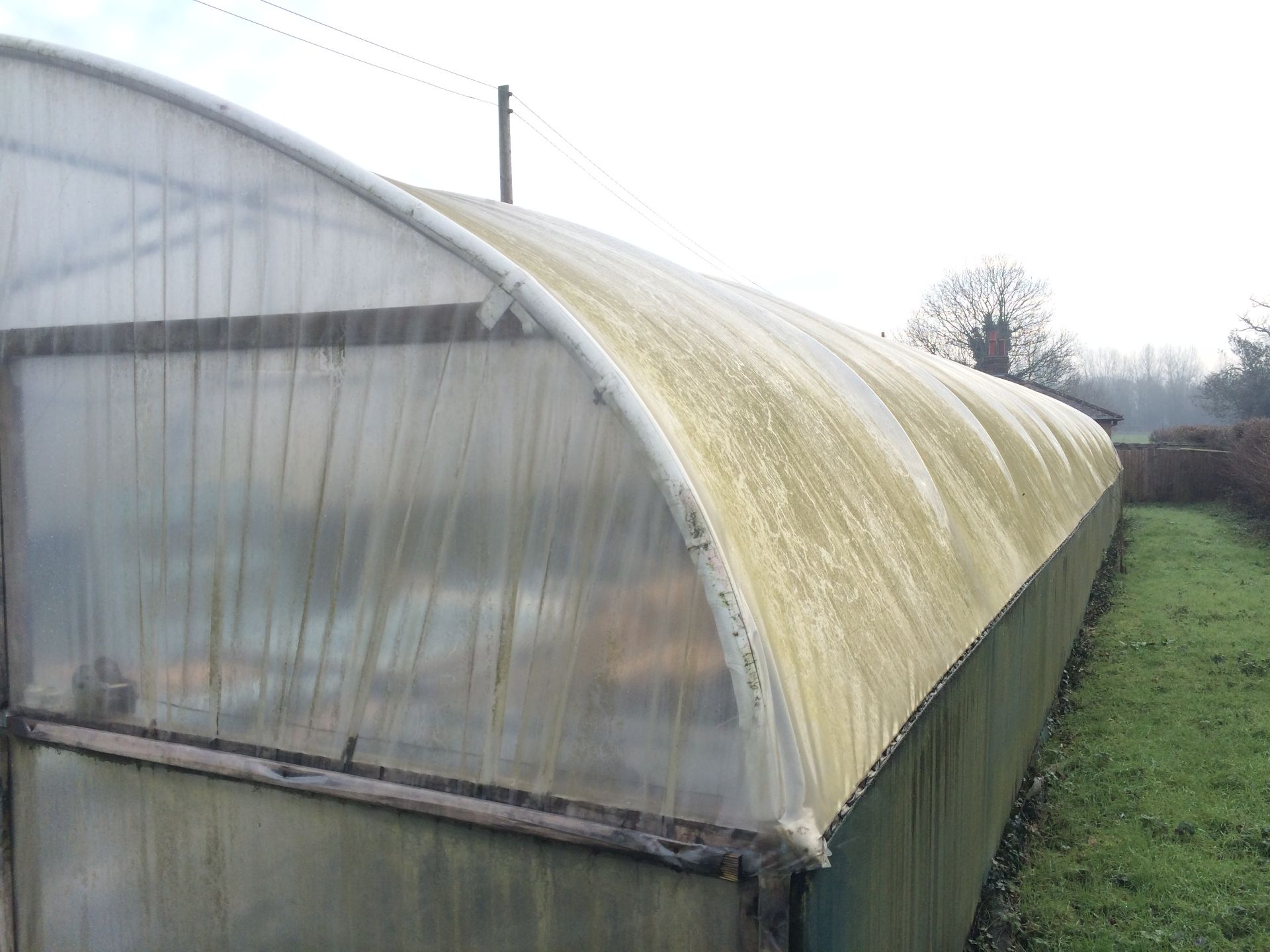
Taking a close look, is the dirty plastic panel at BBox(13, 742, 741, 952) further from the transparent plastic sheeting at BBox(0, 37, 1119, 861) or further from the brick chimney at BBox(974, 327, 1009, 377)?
the brick chimney at BBox(974, 327, 1009, 377)

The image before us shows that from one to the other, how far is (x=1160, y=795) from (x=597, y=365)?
554 cm

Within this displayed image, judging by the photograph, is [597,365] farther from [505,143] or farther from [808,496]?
[505,143]

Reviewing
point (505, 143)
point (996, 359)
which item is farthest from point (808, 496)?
point (996, 359)

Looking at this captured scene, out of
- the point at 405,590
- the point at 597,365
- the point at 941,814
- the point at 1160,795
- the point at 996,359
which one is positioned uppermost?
the point at 996,359

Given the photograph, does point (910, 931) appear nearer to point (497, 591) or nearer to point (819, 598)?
point (819, 598)

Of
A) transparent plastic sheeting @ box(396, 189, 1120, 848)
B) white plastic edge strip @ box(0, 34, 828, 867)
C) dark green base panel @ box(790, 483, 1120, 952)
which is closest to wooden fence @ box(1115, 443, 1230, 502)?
dark green base panel @ box(790, 483, 1120, 952)

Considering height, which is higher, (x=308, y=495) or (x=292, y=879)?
(x=308, y=495)

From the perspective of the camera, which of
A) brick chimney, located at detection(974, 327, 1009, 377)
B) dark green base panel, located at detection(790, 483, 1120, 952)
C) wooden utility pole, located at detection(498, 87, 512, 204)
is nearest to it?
dark green base panel, located at detection(790, 483, 1120, 952)

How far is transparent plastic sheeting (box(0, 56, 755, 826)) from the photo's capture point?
2096mm

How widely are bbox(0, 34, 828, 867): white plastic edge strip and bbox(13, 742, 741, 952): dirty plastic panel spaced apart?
33 cm

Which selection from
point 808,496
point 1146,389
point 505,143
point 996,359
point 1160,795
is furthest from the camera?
point 1146,389

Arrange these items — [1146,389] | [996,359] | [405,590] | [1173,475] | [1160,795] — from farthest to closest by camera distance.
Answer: [1146,389]
[996,359]
[1173,475]
[1160,795]
[405,590]

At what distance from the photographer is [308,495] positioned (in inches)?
99.1

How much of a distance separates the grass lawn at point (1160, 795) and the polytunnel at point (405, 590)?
1880 mm
